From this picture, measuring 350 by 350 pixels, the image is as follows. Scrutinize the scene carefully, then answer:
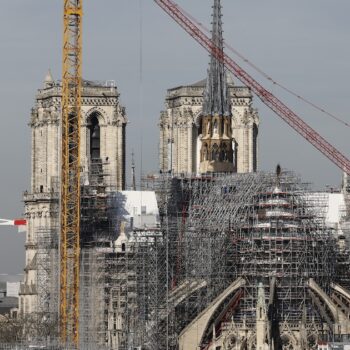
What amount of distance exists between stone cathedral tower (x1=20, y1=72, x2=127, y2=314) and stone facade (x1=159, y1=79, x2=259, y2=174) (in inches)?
273

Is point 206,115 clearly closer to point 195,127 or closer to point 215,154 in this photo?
point 215,154

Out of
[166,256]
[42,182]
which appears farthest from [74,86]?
[42,182]

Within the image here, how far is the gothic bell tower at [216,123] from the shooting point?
183375 millimetres

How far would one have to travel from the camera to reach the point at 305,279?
536ft

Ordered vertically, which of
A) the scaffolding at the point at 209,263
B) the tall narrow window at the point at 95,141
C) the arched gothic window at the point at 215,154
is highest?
the tall narrow window at the point at 95,141

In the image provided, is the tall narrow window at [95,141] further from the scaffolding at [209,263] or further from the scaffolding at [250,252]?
the scaffolding at [250,252]

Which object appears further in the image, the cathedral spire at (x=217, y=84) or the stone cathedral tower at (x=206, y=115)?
the stone cathedral tower at (x=206, y=115)

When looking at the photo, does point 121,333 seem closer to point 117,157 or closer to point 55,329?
point 55,329

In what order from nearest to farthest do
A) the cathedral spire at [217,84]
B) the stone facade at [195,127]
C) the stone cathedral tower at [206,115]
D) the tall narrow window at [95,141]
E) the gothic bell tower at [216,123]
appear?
the gothic bell tower at [216,123] < the cathedral spire at [217,84] < the stone cathedral tower at [206,115] < the tall narrow window at [95,141] < the stone facade at [195,127]

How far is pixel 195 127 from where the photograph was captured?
196 meters

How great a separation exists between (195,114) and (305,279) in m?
36.9

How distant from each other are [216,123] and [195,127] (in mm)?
11133

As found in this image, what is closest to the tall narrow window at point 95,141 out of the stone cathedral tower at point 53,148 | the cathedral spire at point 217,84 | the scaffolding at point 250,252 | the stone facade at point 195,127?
the stone cathedral tower at point 53,148

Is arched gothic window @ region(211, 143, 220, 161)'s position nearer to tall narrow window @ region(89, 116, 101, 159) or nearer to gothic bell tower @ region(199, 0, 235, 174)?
gothic bell tower @ region(199, 0, 235, 174)
